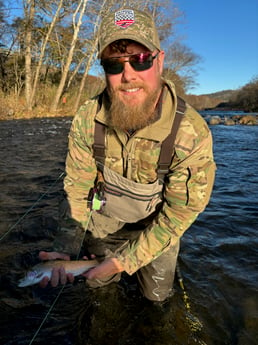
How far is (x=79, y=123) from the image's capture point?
268cm

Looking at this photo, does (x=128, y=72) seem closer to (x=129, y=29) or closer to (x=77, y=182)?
(x=129, y=29)

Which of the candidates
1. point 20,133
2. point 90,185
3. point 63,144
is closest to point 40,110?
point 20,133

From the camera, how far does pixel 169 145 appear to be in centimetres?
241

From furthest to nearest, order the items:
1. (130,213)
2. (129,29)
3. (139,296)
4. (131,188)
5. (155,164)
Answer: (139,296) → (130,213) → (131,188) → (155,164) → (129,29)

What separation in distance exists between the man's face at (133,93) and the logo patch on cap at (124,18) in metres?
0.20

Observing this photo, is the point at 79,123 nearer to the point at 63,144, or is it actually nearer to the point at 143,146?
the point at 143,146

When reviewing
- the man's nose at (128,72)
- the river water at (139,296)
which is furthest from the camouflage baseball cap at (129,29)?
the river water at (139,296)

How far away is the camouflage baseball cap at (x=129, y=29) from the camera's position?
228 cm

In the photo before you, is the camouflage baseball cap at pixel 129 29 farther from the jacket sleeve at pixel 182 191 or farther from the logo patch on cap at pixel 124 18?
the jacket sleeve at pixel 182 191

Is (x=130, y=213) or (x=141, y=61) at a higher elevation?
(x=141, y=61)

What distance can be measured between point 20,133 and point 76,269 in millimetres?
11413

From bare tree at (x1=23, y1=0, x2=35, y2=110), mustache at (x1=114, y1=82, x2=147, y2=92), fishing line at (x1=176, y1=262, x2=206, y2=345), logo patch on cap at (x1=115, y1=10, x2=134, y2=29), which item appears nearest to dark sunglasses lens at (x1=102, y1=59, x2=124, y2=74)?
mustache at (x1=114, y1=82, x2=147, y2=92)

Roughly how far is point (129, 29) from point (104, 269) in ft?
6.20

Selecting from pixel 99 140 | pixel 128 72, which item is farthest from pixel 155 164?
pixel 128 72
